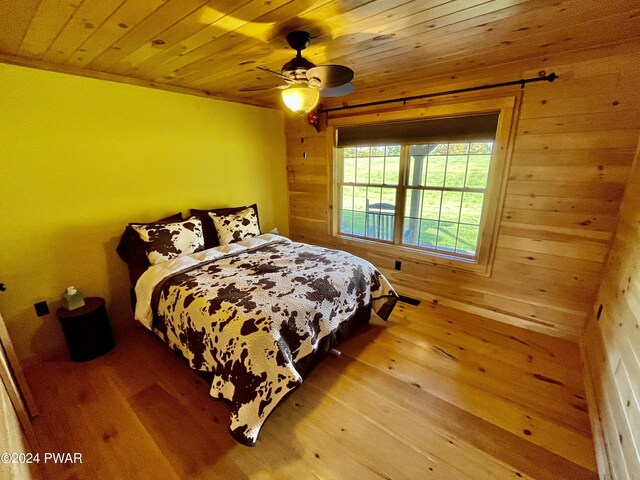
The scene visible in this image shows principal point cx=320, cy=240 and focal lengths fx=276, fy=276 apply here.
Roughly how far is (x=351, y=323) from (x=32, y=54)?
9.94 feet

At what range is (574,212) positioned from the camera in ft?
7.08

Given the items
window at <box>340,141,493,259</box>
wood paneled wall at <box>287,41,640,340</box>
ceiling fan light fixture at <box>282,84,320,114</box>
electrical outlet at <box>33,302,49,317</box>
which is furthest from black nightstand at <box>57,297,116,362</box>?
wood paneled wall at <box>287,41,640,340</box>

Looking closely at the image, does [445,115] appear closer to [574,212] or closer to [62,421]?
[574,212]

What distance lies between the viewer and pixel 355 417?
5.52ft

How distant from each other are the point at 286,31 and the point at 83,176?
79.5 inches

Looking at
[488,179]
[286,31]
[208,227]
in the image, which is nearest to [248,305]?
[208,227]

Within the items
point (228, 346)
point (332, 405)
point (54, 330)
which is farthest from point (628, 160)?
point (54, 330)

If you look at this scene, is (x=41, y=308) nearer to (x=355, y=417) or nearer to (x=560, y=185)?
(x=355, y=417)

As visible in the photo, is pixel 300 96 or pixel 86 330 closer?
pixel 300 96

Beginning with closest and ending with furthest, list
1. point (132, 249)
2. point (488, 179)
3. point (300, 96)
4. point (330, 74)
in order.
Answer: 1. point (330, 74)
2. point (300, 96)
3. point (132, 249)
4. point (488, 179)

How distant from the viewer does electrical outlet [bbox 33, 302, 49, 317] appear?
2169 millimetres

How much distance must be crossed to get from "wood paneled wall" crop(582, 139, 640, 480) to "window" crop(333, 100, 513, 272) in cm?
83

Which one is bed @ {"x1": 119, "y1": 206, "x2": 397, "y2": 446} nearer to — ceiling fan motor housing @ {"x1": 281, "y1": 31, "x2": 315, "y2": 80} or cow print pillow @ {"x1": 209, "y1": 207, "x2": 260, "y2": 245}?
cow print pillow @ {"x1": 209, "y1": 207, "x2": 260, "y2": 245}

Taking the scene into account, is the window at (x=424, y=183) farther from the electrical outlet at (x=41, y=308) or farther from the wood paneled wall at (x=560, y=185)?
the electrical outlet at (x=41, y=308)
